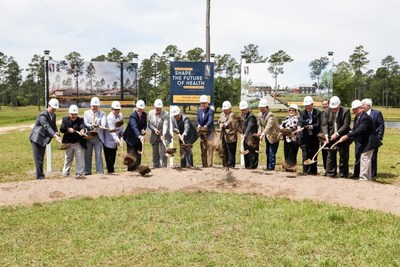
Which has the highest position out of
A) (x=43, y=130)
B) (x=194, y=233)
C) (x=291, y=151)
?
(x=43, y=130)

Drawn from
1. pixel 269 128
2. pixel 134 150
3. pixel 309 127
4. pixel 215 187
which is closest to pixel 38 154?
pixel 134 150

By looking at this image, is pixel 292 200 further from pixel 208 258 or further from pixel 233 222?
pixel 208 258

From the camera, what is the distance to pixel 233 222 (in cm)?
635

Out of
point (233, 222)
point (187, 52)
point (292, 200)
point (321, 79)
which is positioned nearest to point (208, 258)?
point (233, 222)

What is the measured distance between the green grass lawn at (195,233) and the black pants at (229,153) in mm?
2566

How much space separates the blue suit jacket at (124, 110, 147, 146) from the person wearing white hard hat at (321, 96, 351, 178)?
4.16 metres

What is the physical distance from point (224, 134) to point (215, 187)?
191cm

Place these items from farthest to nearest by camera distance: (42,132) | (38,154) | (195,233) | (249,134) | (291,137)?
(249,134), (291,137), (38,154), (42,132), (195,233)

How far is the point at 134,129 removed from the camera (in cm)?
958

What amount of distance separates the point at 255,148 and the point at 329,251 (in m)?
4.92

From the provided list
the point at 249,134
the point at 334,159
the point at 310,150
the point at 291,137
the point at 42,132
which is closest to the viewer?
the point at 42,132

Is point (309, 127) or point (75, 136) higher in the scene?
point (309, 127)

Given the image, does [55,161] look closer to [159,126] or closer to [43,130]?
[43,130]

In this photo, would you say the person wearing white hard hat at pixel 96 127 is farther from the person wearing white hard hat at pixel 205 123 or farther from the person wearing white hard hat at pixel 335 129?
the person wearing white hard hat at pixel 335 129
